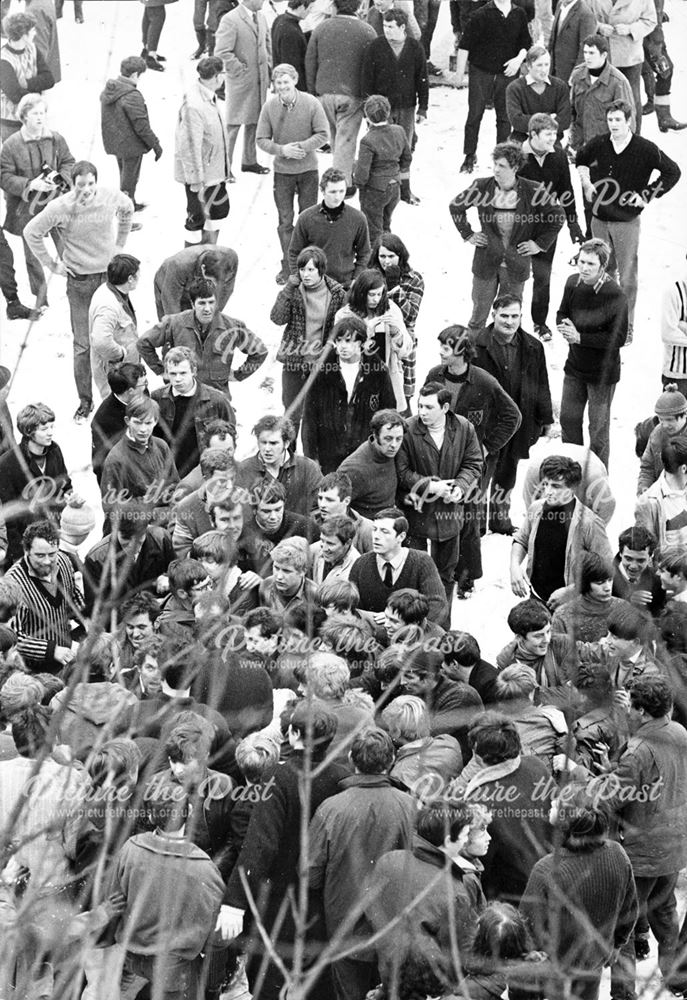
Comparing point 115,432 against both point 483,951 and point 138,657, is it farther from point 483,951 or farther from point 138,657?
point 483,951

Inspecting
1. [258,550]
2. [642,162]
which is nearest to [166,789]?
[258,550]

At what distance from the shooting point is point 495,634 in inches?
405

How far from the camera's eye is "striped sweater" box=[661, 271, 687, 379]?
35.4 feet

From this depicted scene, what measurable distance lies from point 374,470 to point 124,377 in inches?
52.6

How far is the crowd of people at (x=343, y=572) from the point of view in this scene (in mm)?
6523

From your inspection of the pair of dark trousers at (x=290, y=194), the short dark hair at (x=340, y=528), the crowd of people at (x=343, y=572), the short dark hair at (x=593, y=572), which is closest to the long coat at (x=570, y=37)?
the crowd of people at (x=343, y=572)

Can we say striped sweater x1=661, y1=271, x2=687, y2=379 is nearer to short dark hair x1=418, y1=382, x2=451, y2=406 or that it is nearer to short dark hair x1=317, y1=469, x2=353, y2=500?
short dark hair x1=418, y1=382, x2=451, y2=406

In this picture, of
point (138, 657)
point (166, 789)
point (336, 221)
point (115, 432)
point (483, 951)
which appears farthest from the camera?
point (336, 221)

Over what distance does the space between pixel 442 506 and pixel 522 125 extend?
4.36m

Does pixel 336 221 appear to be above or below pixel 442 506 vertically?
above

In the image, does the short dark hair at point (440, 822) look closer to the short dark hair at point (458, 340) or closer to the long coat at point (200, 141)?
the short dark hair at point (458, 340)

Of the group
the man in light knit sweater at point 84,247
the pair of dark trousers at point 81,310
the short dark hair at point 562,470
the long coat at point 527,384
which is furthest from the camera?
the pair of dark trousers at point 81,310

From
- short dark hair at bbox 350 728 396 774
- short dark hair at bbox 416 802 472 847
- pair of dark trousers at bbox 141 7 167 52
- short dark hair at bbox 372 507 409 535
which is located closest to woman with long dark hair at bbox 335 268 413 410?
short dark hair at bbox 372 507 409 535

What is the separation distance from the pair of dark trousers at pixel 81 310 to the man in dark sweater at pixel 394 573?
314cm
